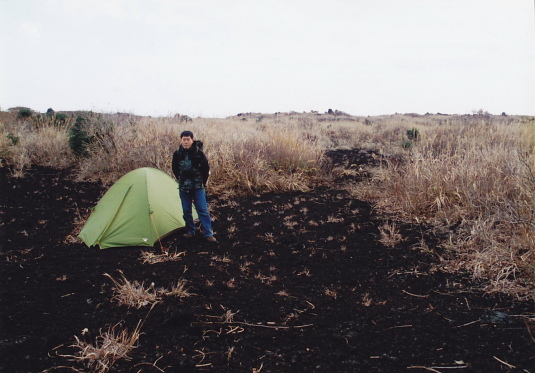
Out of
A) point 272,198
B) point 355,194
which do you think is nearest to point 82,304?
point 272,198

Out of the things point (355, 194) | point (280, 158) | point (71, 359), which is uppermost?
point (280, 158)

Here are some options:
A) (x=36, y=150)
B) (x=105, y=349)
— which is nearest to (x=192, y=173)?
(x=105, y=349)

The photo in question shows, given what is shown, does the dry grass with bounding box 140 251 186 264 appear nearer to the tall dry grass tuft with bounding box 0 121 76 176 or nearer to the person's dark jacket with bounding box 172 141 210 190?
the person's dark jacket with bounding box 172 141 210 190

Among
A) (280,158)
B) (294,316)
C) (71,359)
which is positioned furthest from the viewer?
(280,158)

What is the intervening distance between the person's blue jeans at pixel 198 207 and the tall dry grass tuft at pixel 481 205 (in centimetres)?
305

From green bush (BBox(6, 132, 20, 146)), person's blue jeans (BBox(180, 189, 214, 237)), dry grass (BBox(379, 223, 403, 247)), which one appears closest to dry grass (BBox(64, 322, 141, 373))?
person's blue jeans (BBox(180, 189, 214, 237))

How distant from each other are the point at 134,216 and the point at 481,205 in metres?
4.65

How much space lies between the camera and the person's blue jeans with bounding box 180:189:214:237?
4672mm

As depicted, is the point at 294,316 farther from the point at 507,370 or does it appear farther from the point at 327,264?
the point at 507,370

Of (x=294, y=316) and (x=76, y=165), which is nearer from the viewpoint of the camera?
(x=294, y=316)

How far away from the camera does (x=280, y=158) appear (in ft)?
27.9

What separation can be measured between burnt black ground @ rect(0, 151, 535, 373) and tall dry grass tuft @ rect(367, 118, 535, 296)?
337 mm

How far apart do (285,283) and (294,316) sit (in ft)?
2.09

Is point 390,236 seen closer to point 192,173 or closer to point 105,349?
point 192,173
